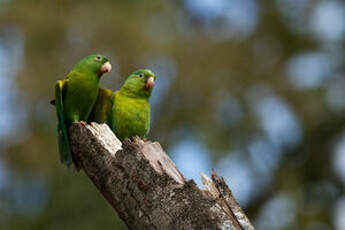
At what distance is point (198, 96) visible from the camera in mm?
11656

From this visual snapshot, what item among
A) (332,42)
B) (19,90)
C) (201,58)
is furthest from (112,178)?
(332,42)

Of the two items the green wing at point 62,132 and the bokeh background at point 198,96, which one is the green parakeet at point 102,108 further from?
the bokeh background at point 198,96

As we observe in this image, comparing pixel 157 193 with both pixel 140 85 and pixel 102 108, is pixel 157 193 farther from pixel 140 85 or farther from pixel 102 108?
pixel 140 85

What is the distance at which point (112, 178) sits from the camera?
348cm

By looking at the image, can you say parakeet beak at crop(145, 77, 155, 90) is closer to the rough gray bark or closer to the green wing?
the green wing

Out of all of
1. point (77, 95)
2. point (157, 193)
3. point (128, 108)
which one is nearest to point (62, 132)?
point (77, 95)

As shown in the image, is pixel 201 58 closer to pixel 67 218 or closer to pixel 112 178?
pixel 67 218

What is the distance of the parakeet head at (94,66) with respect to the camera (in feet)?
15.5

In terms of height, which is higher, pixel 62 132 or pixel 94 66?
pixel 94 66

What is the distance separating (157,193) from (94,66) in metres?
1.91

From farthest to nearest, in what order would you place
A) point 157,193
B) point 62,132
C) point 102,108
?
point 102,108 → point 62,132 → point 157,193

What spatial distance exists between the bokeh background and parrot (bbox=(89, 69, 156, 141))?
17.1 ft

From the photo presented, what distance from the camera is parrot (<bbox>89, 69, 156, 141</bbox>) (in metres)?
4.79

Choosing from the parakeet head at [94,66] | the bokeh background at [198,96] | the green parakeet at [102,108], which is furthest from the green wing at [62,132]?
the bokeh background at [198,96]
